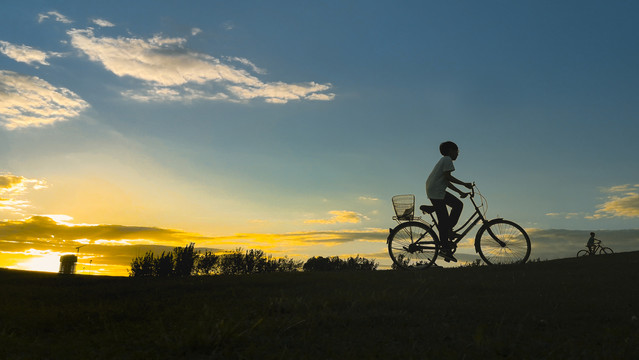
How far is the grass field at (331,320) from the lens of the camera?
467 centimetres

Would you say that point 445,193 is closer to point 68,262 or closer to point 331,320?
point 331,320

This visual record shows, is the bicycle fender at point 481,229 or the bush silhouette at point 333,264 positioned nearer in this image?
the bicycle fender at point 481,229

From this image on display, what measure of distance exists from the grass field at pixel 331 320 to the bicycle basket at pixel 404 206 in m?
2.34

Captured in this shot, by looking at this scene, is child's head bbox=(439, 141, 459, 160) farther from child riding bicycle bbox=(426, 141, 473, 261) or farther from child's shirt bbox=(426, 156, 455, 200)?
child's shirt bbox=(426, 156, 455, 200)

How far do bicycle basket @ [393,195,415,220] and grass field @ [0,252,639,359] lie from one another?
2345 millimetres

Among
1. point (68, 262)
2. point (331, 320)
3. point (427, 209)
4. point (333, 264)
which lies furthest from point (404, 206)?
point (68, 262)

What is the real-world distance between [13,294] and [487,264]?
1034cm

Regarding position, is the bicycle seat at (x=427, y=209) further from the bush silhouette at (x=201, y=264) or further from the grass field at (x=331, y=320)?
the bush silhouette at (x=201, y=264)

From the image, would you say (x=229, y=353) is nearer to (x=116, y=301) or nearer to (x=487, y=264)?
(x=116, y=301)

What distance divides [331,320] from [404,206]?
6.56 meters

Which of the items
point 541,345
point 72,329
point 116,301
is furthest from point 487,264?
point 72,329

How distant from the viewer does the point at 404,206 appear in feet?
38.9

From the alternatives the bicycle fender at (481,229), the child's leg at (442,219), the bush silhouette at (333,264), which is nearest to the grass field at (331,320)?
the child's leg at (442,219)

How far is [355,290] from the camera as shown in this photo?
8055 mm
